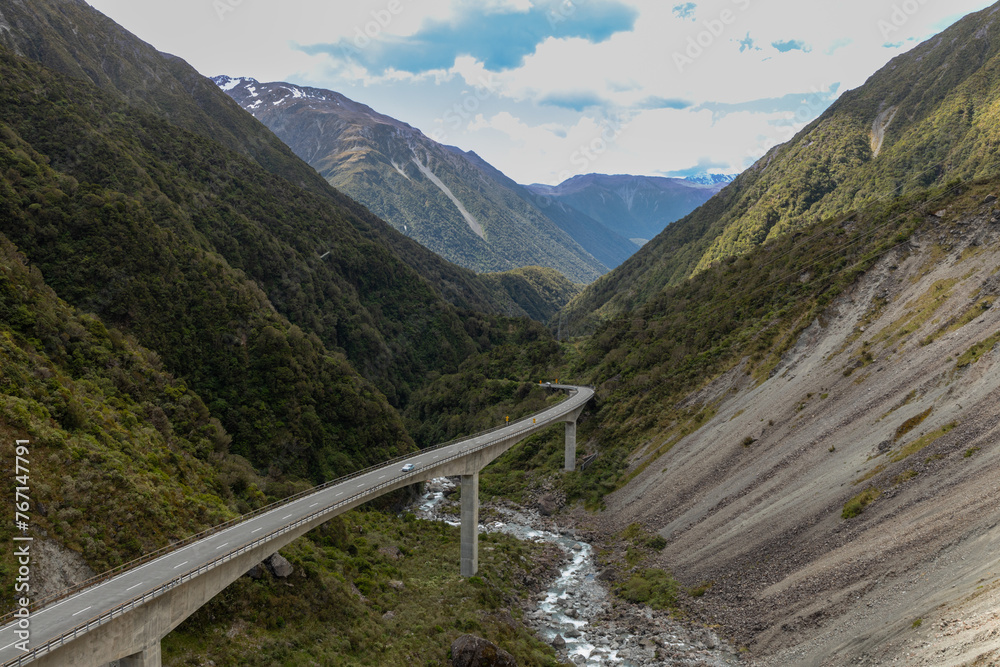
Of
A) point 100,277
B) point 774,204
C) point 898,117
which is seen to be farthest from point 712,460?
Result: point 898,117

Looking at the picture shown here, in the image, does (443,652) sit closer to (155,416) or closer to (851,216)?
(155,416)

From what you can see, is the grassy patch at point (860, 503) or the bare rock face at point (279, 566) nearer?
the bare rock face at point (279, 566)

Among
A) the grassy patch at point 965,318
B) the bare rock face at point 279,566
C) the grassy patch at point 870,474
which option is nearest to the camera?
the bare rock face at point 279,566

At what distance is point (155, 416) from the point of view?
1661 inches

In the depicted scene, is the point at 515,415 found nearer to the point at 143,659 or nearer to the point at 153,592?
the point at 153,592

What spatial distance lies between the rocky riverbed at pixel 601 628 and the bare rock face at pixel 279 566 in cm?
1709

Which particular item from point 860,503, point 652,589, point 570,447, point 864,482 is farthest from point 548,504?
point 860,503

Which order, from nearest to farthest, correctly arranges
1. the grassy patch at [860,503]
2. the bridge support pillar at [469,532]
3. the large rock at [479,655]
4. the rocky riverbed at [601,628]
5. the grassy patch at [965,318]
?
1. the large rock at [479,655]
2. the rocky riverbed at [601,628]
3. the grassy patch at [860,503]
4. the grassy patch at [965,318]
5. the bridge support pillar at [469,532]

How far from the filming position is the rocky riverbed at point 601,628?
3191 cm

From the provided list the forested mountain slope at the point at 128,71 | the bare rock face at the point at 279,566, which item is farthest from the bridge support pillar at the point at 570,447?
the forested mountain slope at the point at 128,71

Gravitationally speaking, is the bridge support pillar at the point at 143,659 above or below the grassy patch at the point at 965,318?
below

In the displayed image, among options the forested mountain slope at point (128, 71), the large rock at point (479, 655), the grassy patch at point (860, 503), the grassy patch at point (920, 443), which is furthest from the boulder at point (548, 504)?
the forested mountain slope at point (128, 71)

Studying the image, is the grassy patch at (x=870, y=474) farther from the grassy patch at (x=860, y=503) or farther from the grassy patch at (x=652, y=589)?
the grassy patch at (x=652, y=589)

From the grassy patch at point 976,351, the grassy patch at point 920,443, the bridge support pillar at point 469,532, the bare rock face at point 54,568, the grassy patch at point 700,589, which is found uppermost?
the grassy patch at point 976,351
